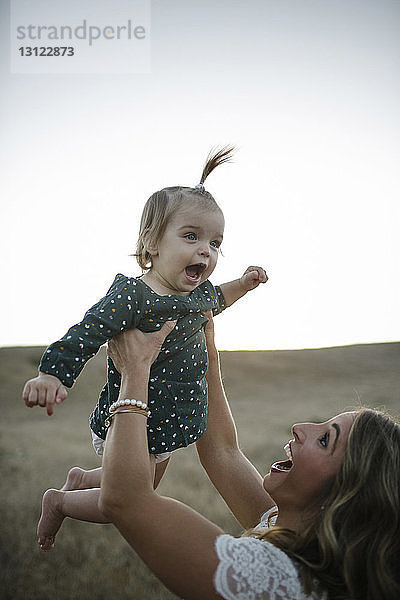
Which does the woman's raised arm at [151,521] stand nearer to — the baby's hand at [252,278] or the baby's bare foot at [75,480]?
the baby's bare foot at [75,480]

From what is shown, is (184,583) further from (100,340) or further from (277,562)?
(100,340)

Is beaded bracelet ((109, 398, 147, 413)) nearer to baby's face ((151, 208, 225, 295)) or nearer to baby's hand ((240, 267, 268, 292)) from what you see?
baby's face ((151, 208, 225, 295))

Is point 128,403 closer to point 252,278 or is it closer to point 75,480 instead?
point 75,480

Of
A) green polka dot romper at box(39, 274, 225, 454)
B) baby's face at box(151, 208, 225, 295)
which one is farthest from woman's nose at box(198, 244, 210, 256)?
green polka dot romper at box(39, 274, 225, 454)

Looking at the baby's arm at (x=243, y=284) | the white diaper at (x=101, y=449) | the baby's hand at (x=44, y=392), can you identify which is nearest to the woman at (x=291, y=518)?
the baby's hand at (x=44, y=392)

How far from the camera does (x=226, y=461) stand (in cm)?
275

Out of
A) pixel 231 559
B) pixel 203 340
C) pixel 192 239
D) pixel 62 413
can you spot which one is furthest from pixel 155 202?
pixel 62 413

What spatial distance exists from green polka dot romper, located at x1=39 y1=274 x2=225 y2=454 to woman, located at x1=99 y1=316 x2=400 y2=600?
0.30ft

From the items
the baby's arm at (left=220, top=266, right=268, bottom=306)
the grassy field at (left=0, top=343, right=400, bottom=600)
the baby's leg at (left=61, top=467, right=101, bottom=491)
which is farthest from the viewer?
the grassy field at (left=0, top=343, right=400, bottom=600)

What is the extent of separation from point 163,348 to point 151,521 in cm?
69

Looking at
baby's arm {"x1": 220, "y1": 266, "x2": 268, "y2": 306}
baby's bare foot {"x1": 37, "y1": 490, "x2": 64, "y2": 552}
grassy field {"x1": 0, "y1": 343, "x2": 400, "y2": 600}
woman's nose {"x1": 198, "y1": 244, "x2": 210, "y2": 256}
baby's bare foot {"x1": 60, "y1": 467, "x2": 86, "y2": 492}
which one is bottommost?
grassy field {"x1": 0, "y1": 343, "x2": 400, "y2": 600}

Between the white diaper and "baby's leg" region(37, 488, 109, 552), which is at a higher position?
the white diaper

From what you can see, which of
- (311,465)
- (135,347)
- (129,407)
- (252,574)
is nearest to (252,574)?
(252,574)

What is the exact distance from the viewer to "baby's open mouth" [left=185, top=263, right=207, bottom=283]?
2.33m
